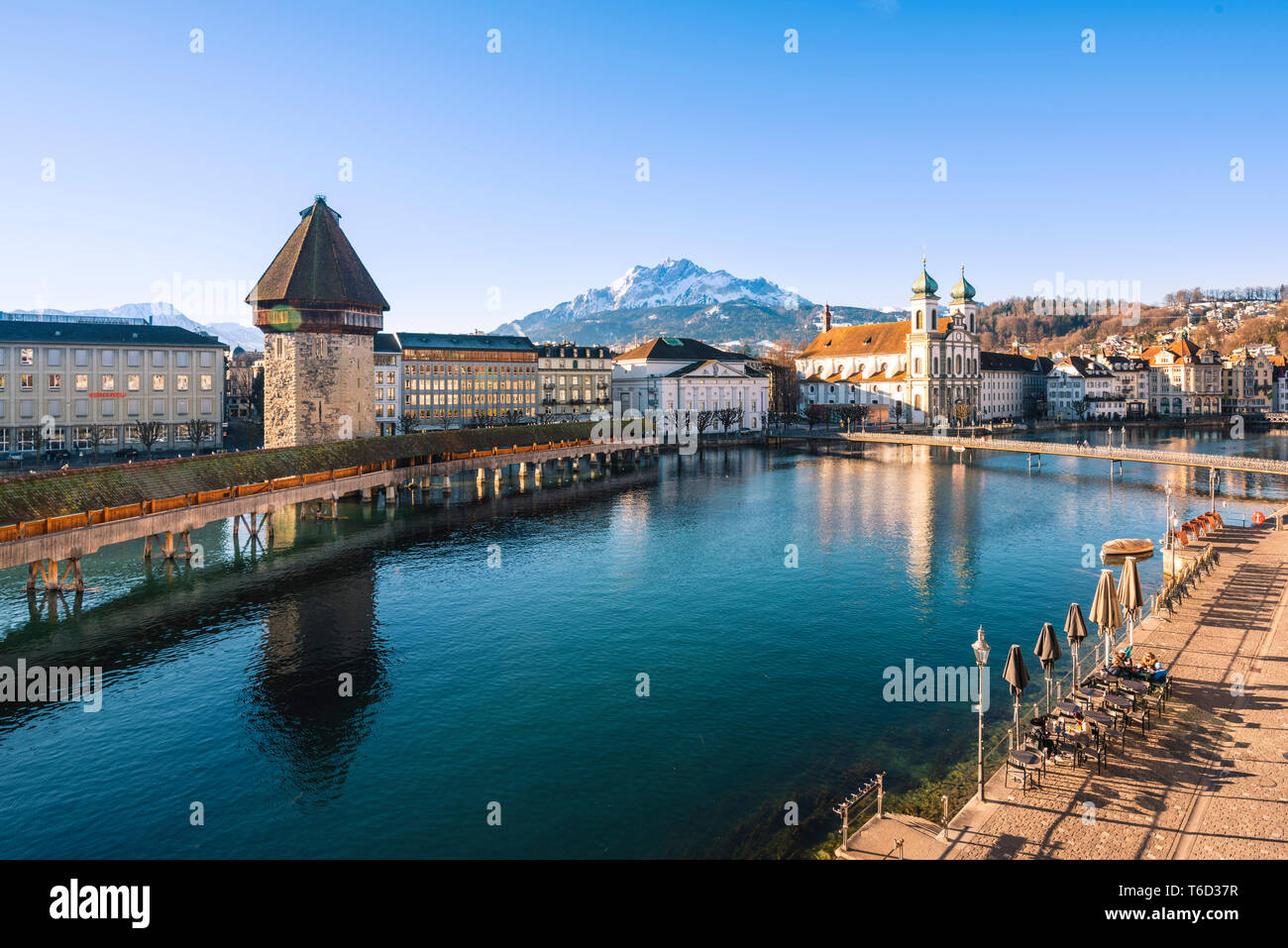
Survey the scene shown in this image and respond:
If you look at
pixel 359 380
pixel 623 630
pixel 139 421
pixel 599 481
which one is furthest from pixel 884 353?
pixel 623 630

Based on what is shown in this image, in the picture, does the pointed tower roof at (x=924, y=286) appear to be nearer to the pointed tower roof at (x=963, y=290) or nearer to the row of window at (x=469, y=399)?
the pointed tower roof at (x=963, y=290)

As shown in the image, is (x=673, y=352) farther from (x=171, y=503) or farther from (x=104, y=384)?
(x=171, y=503)

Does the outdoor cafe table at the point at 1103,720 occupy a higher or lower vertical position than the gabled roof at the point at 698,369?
lower

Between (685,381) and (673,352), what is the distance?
25.1 ft

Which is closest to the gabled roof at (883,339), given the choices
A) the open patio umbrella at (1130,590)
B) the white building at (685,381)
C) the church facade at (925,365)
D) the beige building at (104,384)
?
the church facade at (925,365)

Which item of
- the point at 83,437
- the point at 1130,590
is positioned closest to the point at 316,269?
the point at 83,437

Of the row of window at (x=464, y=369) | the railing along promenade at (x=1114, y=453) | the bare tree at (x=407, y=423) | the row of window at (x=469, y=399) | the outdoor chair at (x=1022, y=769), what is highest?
the row of window at (x=464, y=369)

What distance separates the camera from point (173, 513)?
45.6 m

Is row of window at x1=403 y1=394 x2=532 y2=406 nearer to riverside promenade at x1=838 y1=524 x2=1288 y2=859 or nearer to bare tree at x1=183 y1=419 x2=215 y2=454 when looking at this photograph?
bare tree at x1=183 y1=419 x2=215 y2=454

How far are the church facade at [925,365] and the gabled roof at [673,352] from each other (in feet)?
138

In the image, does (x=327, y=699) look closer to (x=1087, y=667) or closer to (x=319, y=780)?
(x=319, y=780)

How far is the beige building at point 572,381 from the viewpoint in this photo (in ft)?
500

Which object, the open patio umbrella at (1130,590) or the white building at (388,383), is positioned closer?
the open patio umbrella at (1130,590)
